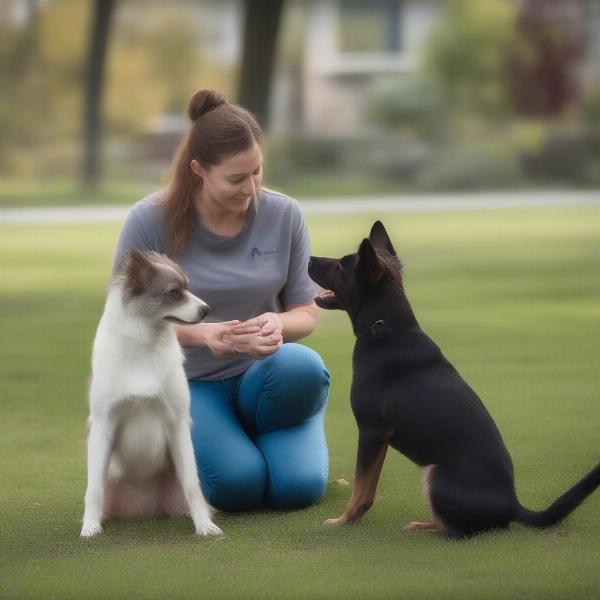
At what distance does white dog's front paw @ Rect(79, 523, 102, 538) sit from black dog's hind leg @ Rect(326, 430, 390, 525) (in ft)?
3.04

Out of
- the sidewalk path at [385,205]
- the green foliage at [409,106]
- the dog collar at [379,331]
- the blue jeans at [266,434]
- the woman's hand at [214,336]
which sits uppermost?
the dog collar at [379,331]

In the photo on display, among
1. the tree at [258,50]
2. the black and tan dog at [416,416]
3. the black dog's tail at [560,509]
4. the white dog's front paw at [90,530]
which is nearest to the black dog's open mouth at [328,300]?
the black and tan dog at [416,416]

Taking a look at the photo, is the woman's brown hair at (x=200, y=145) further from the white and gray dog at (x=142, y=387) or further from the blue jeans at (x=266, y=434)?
the blue jeans at (x=266, y=434)

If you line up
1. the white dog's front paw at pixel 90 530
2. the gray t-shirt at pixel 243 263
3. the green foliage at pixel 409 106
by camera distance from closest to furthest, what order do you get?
the white dog's front paw at pixel 90 530 → the gray t-shirt at pixel 243 263 → the green foliage at pixel 409 106

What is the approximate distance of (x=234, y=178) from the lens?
5.66 metres

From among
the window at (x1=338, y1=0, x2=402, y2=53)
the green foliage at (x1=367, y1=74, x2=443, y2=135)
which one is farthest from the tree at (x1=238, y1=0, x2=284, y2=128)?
the window at (x1=338, y1=0, x2=402, y2=53)

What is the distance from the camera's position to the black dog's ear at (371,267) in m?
5.12

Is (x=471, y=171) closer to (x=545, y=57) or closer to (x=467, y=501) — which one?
(x=545, y=57)

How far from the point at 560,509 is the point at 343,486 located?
150 cm

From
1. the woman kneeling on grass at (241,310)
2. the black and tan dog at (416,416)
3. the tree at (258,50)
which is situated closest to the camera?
the black and tan dog at (416,416)

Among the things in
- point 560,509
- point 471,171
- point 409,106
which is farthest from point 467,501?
point 409,106

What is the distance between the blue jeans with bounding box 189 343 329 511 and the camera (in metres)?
5.83

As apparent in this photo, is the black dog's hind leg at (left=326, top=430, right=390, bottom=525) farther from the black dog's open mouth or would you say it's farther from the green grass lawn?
the black dog's open mouth

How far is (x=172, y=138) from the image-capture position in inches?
1857
